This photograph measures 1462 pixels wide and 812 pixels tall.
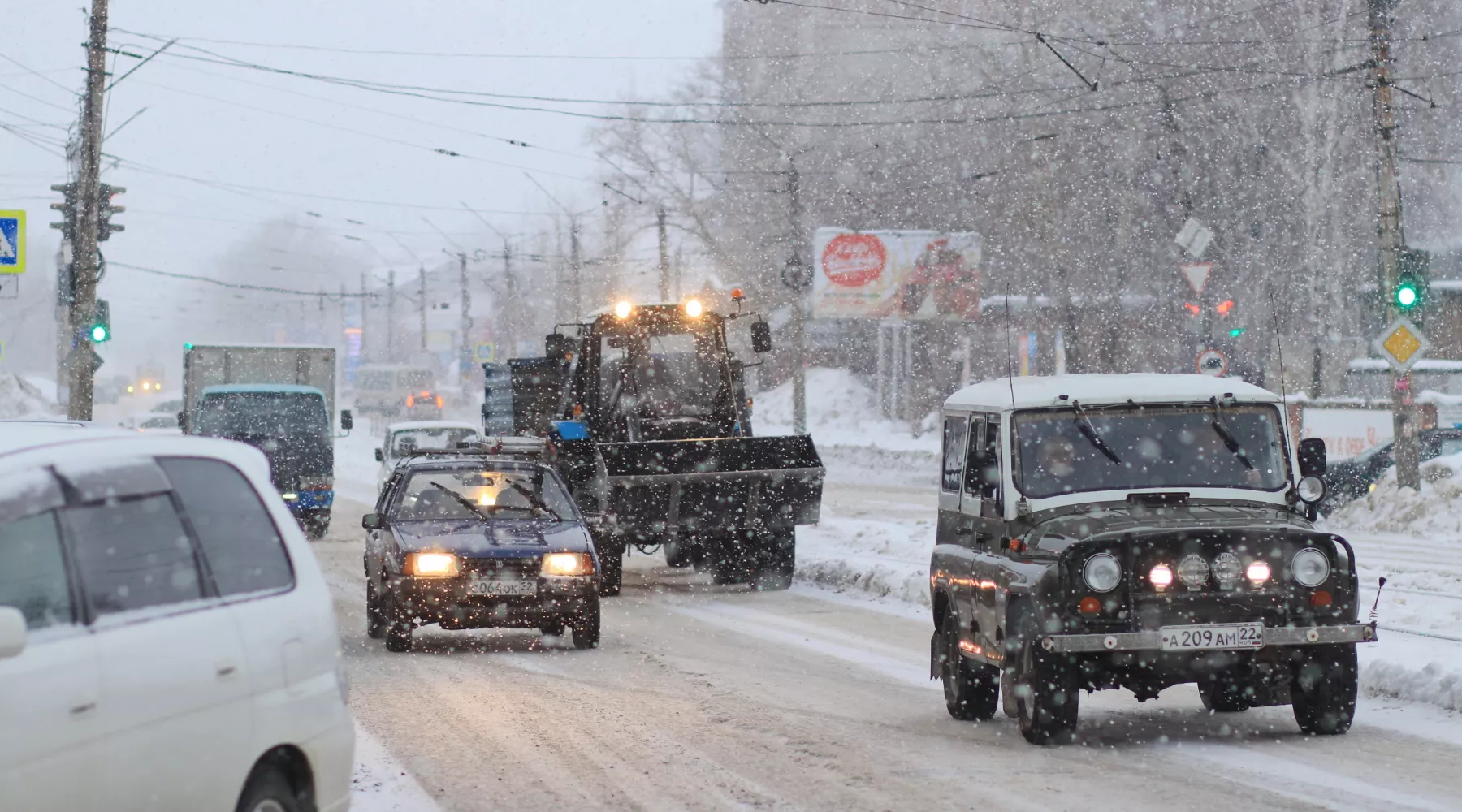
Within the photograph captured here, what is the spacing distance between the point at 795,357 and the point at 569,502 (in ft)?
89.9

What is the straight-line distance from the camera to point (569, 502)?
599 inches

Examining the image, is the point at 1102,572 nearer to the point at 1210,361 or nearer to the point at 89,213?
the point at 1210,361

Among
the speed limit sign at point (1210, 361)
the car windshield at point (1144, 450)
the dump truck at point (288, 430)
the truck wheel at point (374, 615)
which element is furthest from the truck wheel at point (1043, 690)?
the speed limit sign at point (1210, 361)

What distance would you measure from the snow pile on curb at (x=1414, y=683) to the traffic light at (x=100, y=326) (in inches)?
923

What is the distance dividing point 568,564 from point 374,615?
1.86 meters

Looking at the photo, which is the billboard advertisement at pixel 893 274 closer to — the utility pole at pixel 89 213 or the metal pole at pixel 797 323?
Result: the metal pole at pixel 797 323

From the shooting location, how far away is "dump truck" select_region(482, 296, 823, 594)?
19.4m

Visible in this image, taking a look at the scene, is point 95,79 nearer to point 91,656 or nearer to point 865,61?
point 91,656

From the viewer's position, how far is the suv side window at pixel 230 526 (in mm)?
5320

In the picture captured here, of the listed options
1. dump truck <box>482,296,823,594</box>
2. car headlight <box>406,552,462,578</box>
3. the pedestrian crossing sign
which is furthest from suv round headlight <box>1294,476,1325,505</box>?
the pedestrian crossing sign

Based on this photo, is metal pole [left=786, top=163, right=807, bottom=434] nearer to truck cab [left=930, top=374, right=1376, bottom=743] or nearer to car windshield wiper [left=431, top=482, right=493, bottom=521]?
car windshield wiper [left=431, top=482, right=493, bottom=521]

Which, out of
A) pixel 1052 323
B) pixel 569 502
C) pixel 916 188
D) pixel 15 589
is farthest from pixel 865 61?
pixel 15 589

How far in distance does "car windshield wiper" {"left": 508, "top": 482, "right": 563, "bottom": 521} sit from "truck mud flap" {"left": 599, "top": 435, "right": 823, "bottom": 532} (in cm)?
391

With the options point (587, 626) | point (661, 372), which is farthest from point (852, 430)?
point (587, 626)
